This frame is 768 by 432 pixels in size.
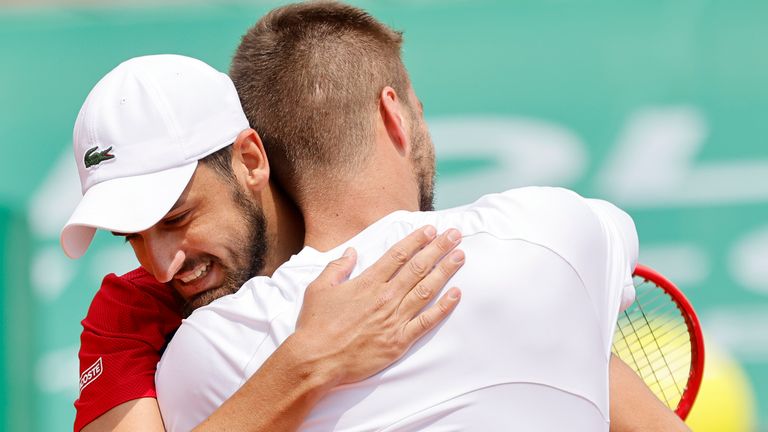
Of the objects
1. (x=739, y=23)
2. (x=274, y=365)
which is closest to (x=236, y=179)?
(x=274, y=365)

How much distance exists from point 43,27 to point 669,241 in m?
3.90

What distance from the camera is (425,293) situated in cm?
177

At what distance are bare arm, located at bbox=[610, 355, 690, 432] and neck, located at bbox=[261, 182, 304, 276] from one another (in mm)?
673

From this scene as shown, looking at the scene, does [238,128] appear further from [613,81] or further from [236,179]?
[613,81]

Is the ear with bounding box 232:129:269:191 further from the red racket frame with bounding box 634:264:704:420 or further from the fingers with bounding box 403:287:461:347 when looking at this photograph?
the red racket frame with bounding box 634:264:704:420

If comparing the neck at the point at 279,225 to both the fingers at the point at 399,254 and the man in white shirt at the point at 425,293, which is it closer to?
the man in white shirt at the point at 425,293

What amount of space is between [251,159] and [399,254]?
489mm

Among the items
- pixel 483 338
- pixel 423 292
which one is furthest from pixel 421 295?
pixel 483 338

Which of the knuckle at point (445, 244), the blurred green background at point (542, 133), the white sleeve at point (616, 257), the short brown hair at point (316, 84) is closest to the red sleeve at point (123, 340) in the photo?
the short brown hair at point (316, 84)

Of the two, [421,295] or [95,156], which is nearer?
[421,295]

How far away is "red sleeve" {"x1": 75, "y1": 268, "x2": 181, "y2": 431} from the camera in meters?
2.03

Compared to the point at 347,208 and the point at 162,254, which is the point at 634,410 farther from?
the point at 162,254

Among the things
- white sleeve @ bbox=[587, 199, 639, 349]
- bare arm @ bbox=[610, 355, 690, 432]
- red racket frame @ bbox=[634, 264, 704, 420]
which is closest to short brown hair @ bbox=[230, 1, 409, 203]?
white sleeve @ bbox=[587, 199, 639, 349]

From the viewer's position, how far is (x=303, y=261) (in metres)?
1.90
